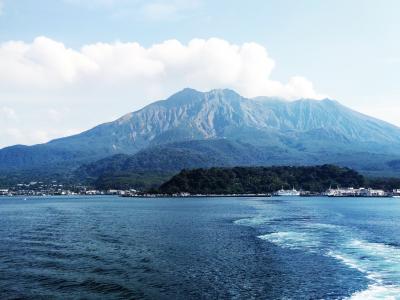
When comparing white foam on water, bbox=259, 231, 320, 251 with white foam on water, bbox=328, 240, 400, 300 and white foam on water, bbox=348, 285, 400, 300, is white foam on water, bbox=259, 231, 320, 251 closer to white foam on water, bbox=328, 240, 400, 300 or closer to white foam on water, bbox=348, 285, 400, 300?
white foam on water, bbox=328, 240, 400, 300

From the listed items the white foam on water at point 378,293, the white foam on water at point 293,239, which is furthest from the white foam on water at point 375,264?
the white foam on water at point 293,239

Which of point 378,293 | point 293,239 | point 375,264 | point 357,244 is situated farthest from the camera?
point 293,239

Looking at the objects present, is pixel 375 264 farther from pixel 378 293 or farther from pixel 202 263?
pixel 202 263

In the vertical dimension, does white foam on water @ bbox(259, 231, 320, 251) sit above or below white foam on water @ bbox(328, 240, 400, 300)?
above

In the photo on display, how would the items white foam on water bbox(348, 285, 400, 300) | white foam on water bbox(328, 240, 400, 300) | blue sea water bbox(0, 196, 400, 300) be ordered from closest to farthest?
1. white foam on water bbox(348, 285, 400, 300)
2. white foam on water bbox(328, 240, 400, 300)
3. blue sea water bbox(0, 196, 400, 300)

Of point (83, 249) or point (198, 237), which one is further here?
point (198, 237)

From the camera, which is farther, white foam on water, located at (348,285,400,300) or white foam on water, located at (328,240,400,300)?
white foam on water, located at (328,240,400,300)

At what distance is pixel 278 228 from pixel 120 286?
44436mm

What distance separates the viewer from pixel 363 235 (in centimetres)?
6644

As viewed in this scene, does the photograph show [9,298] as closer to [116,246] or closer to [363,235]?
[116,246]

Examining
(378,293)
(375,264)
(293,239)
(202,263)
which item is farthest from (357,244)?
(378,293)

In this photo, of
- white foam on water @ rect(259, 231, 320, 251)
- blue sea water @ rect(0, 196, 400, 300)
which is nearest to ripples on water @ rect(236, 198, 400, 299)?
white foam on water @ rect(259, 231, 320, 251)

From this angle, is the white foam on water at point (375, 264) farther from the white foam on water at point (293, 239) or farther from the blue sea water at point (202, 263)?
the white foam on water at point (293, 239)

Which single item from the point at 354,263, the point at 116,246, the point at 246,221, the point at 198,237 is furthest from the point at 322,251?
the point at 246,221
